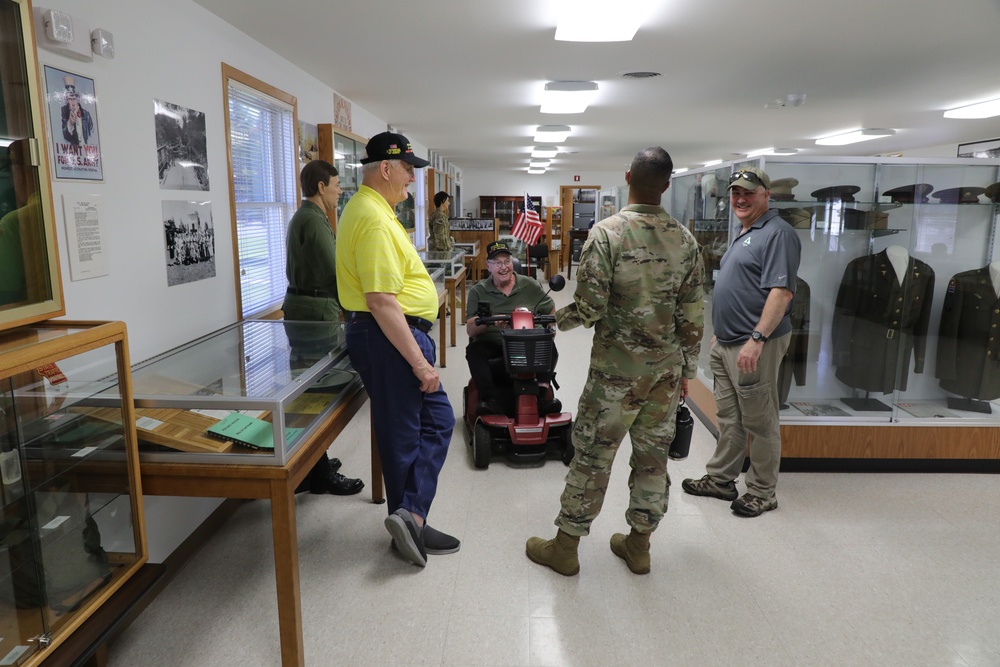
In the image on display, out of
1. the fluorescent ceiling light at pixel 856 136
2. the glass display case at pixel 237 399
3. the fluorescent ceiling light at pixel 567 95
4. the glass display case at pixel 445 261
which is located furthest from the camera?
the fluorescent ceiling light at pixel 856 136

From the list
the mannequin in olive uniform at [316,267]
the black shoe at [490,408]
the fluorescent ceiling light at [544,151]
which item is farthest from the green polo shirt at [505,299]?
the fluorescent ceiling light at [544,151]

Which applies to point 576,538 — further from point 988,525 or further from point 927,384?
point 927,384

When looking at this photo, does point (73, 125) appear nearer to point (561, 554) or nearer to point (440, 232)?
point (561, 554)

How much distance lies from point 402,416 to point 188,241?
138 centimetres

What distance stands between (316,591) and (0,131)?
1884 millimetres

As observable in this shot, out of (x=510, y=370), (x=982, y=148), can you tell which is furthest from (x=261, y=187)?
(x=982, y=148)

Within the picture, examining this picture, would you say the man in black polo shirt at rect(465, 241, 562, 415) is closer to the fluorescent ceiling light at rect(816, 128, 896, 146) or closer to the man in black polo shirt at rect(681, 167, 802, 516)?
the man in black polo shirt at rect(681, 167, 802, 516)

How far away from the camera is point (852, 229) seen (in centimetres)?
388

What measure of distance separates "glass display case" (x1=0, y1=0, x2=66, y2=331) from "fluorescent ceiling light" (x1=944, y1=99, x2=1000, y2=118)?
297 inches

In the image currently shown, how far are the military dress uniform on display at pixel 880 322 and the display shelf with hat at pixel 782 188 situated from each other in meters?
0.64

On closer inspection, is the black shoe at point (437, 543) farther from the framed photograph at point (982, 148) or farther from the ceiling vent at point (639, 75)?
the framed photograph at point (982, 148)

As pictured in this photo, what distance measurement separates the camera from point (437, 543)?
278 centimetres

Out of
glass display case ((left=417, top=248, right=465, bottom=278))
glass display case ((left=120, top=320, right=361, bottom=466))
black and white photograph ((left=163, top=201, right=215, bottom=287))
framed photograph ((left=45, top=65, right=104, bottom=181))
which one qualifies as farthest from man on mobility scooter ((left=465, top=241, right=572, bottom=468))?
glass display case ((left=417, top=248, right=465, bottom=278))

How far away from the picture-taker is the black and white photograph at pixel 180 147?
2688 millimetres
